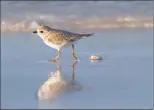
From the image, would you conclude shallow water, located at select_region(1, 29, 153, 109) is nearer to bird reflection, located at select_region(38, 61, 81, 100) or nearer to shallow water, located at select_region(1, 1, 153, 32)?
bird reflection, located at select_region(38, 61, 81, 100)

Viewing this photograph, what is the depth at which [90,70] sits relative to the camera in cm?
591

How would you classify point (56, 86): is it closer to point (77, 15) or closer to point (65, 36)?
point (65, 36)

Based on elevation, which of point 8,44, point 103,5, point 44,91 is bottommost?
point 44,91

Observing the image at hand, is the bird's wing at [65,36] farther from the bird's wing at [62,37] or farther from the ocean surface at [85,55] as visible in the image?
the ocean surface at [85,55]

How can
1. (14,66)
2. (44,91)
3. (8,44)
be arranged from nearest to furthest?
1. (44,91)
2. (14,66)
3. (8,44)

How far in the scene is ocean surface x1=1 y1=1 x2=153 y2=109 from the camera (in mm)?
4727

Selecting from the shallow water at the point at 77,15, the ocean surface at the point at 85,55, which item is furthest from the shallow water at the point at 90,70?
the shallow water at the point at 77,15

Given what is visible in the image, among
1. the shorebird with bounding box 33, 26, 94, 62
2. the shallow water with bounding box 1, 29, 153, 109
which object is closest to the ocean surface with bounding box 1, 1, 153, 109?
the shallow water with bounding box 1, 29, 153, 109

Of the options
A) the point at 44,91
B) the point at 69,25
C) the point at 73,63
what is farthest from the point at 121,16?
the point at 44,91

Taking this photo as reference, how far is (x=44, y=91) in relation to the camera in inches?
195

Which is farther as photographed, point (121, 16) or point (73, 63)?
point (121, 16)

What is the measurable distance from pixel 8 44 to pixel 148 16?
3451 millimetres

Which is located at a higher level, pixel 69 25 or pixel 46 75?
pixel 69 25

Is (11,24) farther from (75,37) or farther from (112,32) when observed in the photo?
(75,37)
